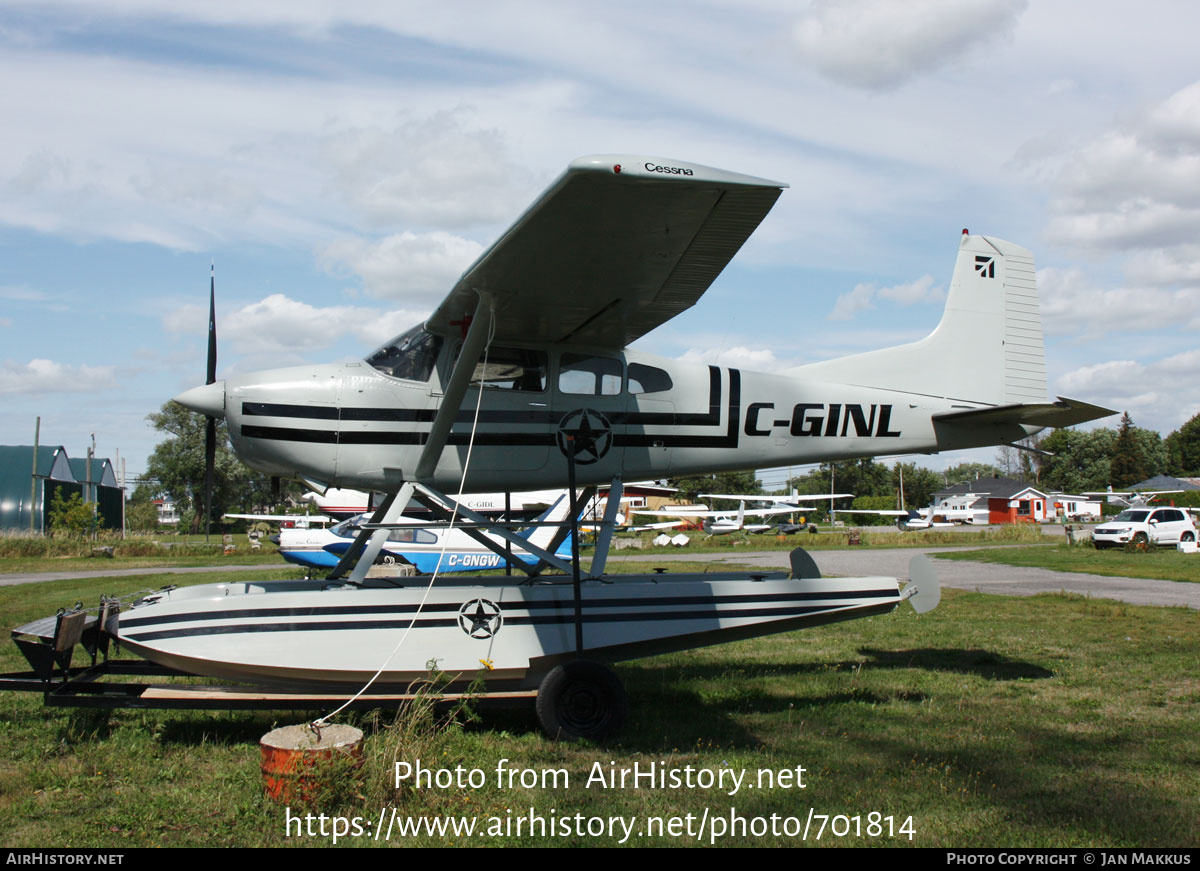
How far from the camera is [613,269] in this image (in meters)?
5.78

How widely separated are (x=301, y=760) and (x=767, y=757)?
2821mm

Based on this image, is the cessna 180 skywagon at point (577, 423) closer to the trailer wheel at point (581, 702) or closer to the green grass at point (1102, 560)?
the trailer wheel at point (581, 702)

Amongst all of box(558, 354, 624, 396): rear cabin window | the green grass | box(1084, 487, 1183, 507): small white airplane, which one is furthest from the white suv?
box(1084, 487, 1183, 507): small white airplane

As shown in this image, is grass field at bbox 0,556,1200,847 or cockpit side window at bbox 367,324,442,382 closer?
grass field at bbox 0,556,1200,847

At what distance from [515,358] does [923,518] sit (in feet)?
Answer: 234

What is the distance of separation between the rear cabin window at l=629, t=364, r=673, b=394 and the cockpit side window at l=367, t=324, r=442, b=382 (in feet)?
5.73

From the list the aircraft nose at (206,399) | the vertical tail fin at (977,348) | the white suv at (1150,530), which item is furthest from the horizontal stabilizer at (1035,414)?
the white suv at (1150,530)

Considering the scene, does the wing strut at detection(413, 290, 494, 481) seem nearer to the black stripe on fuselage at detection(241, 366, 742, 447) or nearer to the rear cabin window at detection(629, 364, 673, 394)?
the black stripe on fuselage at detection(241, 366, 742, 447)

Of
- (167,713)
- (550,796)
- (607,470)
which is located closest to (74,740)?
(167,713)

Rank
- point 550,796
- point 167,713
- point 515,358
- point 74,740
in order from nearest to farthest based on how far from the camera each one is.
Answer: point 550,796
point 74,740
point 167,713
point 515,358

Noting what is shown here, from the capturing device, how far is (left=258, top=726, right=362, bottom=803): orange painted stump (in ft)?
13.9

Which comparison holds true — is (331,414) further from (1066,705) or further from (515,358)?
(1066,705)

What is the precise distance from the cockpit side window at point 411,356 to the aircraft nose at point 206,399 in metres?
1.22

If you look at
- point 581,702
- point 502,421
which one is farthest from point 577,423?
point 581,702
